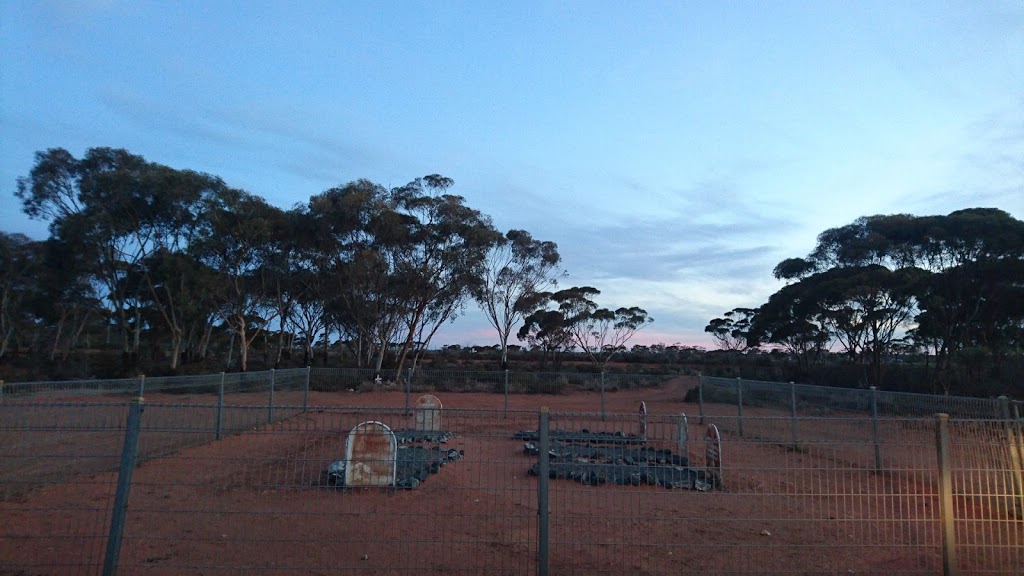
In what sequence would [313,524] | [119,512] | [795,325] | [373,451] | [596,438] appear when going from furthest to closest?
[795,325]
[373,451]
[596,438]
[313,524]
[119,512]

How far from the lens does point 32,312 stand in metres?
46.6

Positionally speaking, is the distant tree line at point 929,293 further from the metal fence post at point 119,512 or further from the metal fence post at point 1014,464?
the metal fence post at point 119,512

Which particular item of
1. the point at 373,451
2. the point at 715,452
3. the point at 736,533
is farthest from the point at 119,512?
the point at 715,452

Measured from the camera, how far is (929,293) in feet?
98.6

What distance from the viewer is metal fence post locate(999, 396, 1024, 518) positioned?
20.5 feet

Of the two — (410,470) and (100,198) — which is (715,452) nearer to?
(410,470)

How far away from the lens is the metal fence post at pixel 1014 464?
6246 mm

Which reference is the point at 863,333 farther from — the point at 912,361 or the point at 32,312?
the point at 32,312

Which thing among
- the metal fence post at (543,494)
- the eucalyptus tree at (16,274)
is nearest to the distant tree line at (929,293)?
the metal fence post at (543,494)

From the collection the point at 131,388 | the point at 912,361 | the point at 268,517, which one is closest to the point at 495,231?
the point at 912,361

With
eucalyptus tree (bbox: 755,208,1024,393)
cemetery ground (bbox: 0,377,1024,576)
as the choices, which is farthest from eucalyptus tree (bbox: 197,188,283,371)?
eucalyptus tree (bbox: 755,208,1024,393)

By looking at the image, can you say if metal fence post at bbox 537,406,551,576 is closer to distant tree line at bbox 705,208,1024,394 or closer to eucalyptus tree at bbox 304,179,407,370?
distant tree line at bbox 705,208,1024,394

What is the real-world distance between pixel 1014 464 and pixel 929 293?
88.0ft

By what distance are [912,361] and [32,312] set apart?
187 feet
